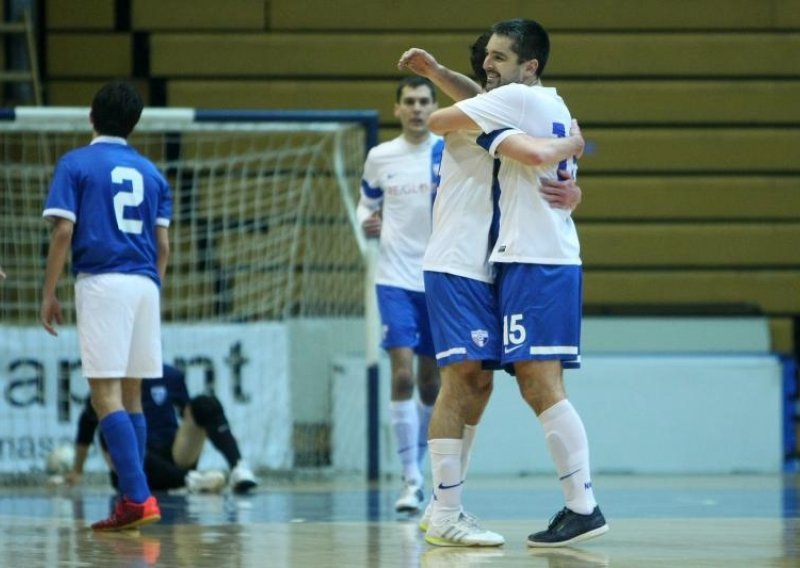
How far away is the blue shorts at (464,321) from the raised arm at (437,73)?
71 centimetres

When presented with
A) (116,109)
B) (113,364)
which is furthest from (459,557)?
(116,109)

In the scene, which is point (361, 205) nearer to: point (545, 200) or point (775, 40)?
point (545, 200)

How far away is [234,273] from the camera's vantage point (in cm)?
1102

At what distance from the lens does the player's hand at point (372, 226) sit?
322 inches

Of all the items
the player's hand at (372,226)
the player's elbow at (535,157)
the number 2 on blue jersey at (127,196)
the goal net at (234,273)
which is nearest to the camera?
the player's elbow at (535,157)

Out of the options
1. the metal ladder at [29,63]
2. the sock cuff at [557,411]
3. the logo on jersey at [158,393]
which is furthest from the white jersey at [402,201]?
the metal ladder at [29,63]

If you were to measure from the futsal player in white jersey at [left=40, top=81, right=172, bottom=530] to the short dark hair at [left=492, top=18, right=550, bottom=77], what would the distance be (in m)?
1.83

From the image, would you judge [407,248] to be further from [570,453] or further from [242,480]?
[570,453]

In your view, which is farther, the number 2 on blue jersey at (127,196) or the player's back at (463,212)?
the number 2 on blue jersey at (127,196)

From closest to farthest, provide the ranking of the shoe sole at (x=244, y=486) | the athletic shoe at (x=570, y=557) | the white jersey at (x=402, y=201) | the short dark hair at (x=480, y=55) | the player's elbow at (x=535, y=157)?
the athletic shoe at (x=570, y=557) → the player's elbow at (x=535, y=157) → the short dark hair at (x=480, y=55) → the white jersey at (x=402, y=201) → the shoe sole at (x=244, y=486)

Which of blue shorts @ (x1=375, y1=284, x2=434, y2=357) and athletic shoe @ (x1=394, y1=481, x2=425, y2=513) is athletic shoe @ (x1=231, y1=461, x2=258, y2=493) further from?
athletic shoe @ (x1=394, y1=481, x2=425, y2=513)

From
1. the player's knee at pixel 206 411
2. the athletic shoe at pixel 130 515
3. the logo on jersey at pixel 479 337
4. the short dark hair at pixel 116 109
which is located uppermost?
the short dark hair at pixel 116 109

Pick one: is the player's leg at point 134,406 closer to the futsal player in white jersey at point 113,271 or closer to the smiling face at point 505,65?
the futsal player in white jersey at point 113,271

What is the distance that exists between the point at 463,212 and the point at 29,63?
271 inches
